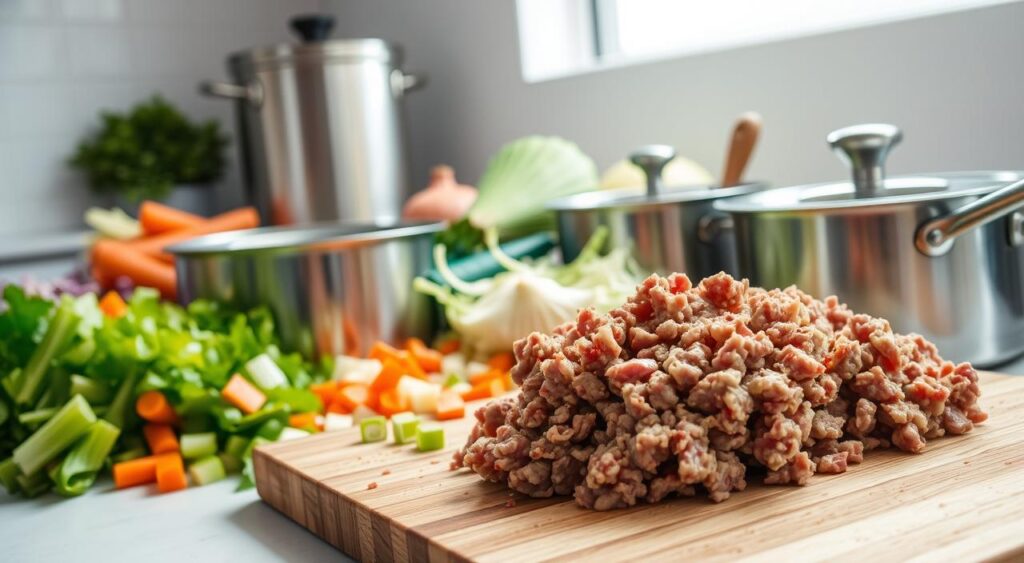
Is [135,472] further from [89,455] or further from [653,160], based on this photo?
[653,160]

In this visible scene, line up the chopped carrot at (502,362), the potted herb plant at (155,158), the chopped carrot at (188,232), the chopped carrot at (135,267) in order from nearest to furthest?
the chopped carrot at (502,362) → the chopped carrot at (135,267) → the chopped carrot at (188,232) → the potted herb plant at (155,158)

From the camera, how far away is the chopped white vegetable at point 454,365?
146 centimetres

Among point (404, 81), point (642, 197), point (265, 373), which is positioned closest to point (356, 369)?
point (265, 373)

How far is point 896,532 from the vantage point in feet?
2.34

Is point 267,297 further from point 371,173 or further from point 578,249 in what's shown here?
point 371,173

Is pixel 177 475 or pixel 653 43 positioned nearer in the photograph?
pixel 177 475

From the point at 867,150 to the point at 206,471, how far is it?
0.84 metres

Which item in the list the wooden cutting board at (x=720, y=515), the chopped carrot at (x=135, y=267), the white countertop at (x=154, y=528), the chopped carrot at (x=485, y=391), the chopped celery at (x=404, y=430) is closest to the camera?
the wooden cutting board at (x=720, y=515)

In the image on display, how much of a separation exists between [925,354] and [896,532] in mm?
326

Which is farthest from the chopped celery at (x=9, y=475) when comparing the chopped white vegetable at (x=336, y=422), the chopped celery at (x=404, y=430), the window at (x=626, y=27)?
the window at (x=626, y=27)

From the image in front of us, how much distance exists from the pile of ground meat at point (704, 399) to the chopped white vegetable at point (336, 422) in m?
0.33

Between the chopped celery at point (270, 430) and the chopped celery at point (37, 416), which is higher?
the chopped celery at point (37, 416)

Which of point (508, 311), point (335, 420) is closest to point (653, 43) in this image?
point (508, 311)

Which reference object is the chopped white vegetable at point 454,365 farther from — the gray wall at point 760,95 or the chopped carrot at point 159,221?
the chopped carrot at point 159,221
